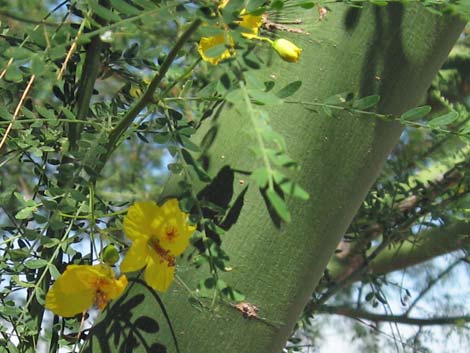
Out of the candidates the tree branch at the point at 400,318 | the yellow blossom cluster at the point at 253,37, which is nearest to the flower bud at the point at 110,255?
the yellow blossom cluster at the point at 253,37

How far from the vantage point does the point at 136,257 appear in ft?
1.80

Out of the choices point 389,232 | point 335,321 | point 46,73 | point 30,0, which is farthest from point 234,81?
point 335,321

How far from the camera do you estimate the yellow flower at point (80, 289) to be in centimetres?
56

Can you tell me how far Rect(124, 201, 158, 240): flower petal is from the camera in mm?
542

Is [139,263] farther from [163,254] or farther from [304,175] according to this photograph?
[304,175]

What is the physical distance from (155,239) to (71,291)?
0.24 feet

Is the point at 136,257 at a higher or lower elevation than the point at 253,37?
lower

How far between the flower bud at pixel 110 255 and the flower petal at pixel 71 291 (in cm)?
2

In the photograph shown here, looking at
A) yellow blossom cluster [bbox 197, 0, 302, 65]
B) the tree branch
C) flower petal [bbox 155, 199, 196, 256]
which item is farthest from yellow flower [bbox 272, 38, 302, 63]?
the tree branch

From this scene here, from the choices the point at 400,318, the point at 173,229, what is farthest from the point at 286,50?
the point at 400,318

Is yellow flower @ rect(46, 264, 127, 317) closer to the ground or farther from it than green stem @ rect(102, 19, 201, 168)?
closer to the ground

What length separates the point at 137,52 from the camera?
69 cm

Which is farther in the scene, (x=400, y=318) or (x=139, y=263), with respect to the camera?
(x=400, y=318)

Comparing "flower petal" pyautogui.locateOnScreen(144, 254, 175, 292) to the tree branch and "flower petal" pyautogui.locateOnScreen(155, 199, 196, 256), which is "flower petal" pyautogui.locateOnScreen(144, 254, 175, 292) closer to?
"flower petal" pyautogui.locateOnScreen(155, 199, 196, 256)
